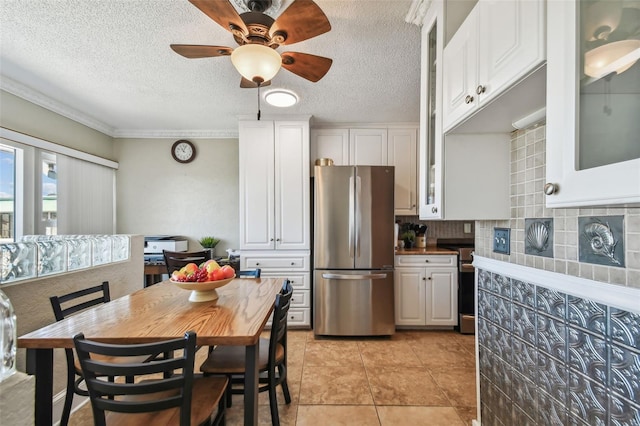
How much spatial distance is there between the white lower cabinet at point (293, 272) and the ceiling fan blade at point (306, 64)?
6.38 ft

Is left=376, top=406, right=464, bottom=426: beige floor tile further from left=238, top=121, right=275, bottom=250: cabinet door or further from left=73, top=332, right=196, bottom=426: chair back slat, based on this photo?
left=238, top=121, right=275, bottom=250: cabinet door

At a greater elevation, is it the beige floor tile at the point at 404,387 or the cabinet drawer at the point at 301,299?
the cabinet drawer at the point at 301,299

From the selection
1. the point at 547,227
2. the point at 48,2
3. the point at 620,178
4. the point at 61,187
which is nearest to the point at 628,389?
the point at 547,227

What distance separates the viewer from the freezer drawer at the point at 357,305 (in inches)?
113

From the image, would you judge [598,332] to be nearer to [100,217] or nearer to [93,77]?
[93,77]

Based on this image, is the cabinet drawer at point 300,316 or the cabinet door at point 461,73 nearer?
the cabinet door at point 461,73

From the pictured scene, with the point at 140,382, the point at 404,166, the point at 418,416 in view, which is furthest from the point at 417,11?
the point at 418,416

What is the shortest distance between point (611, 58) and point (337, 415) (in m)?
2.07

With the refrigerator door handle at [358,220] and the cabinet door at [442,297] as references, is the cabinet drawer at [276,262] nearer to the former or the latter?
the refrigerator door handle at [358,220]

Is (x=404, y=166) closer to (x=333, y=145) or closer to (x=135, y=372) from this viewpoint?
(x=333, y=145)

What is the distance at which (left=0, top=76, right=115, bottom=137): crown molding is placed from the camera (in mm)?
2357

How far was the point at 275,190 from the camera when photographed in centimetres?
315

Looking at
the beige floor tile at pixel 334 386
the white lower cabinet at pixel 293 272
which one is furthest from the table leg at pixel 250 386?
the white lower cabinet at pixel 293 272

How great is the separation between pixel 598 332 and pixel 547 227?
0.38m
